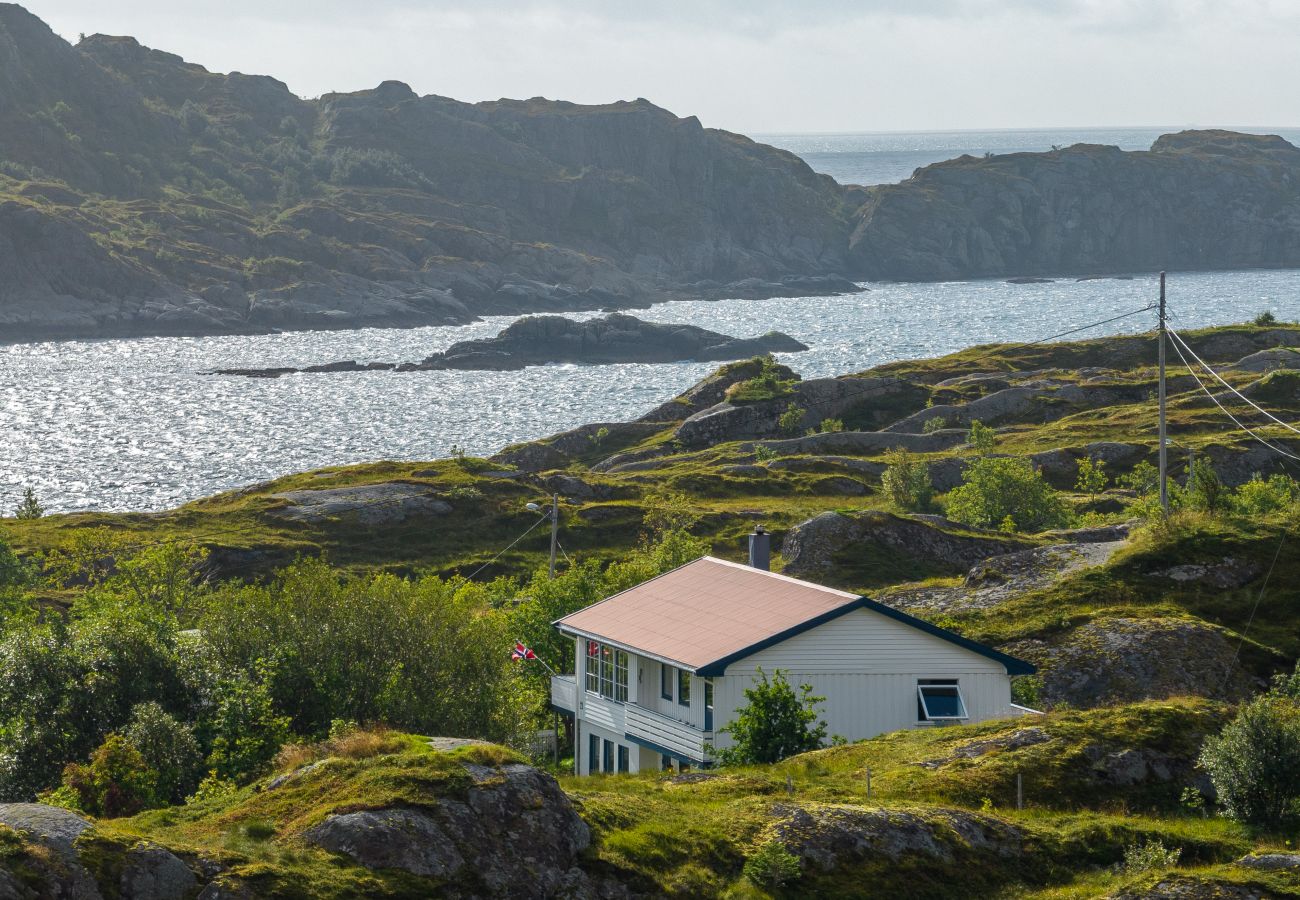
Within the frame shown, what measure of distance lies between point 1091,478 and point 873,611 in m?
71.8

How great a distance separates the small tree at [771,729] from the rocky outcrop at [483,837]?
12444 mm

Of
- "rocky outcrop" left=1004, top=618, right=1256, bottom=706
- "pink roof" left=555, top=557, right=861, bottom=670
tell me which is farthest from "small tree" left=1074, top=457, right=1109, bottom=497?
"pink roof" left=555, top=557, right=861, bottom=670

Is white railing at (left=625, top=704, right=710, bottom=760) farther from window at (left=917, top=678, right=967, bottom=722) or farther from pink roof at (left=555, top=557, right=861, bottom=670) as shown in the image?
window at (left=917, top=678, right=967, bottom=722)

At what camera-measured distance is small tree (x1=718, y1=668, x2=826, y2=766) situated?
1462 inches

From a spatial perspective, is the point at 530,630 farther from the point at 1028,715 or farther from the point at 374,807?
the point at 374,807

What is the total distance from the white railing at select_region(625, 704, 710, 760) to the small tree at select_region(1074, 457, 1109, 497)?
6806 centimetres

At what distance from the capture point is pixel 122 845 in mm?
21062

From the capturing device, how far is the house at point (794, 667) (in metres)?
39.6

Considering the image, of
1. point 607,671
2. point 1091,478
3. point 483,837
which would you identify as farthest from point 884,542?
point 483,837

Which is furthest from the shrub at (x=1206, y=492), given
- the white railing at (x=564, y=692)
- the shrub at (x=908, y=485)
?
the shrub at (x=908, y=485)

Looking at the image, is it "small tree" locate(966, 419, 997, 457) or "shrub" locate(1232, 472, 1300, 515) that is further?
"small tree" locate(966, 419, 997, 457)

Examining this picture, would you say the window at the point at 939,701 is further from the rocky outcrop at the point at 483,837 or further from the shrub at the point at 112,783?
the shrub at the point at 112,783

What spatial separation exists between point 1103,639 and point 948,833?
2424 cm

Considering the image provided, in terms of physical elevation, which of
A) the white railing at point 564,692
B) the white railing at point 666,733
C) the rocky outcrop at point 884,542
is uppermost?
the white railing at point 666,733
